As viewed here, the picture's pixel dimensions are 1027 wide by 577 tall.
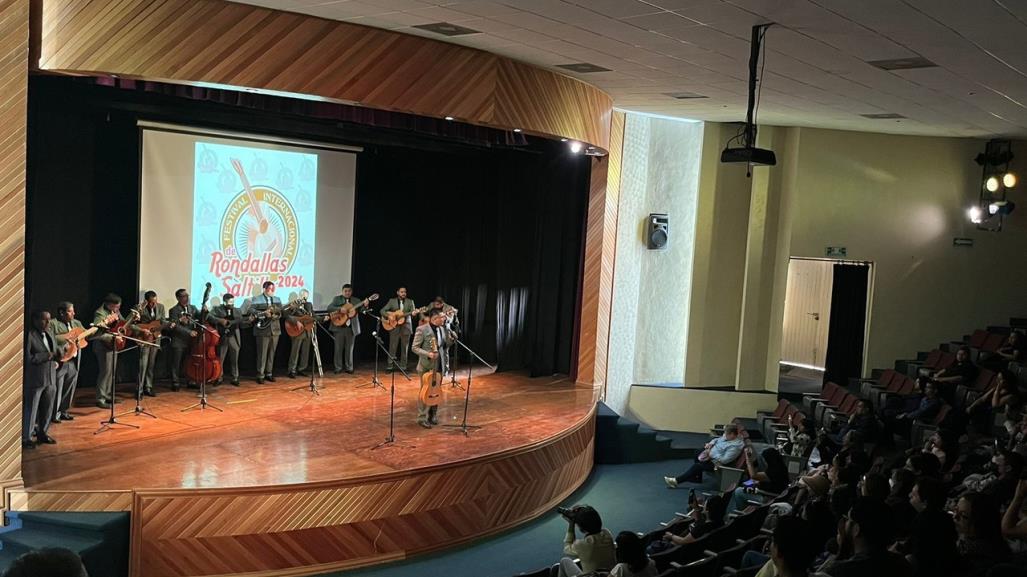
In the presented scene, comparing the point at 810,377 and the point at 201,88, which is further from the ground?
the point at 201,88

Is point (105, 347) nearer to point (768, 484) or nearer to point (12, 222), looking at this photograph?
point (12, 222)

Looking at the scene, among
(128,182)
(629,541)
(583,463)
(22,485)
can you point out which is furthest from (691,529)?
(128,182)

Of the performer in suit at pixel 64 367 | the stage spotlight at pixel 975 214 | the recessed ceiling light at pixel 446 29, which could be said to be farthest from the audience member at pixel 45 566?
the stage spotlight at pixel 975 214

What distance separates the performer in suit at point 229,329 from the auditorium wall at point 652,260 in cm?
489

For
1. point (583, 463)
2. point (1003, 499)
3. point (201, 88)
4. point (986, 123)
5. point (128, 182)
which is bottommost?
point (583, 463)

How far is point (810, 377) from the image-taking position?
14664mm

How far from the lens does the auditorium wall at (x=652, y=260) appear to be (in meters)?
11.9

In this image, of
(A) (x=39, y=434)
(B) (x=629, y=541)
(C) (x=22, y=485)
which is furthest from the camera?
(A) (x=39, y=434)

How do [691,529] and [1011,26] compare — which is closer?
[1011,26]

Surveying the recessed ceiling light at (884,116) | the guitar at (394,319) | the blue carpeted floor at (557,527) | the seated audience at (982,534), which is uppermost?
the recessed ceiling light at (884,116)

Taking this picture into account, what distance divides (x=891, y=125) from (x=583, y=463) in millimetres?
5934

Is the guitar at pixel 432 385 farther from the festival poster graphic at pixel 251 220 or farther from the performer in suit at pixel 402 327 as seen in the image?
the festival poster graphic at pixel 251 220

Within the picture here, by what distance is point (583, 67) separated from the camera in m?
8.45

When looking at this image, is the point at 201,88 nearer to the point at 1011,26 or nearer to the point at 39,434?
the point at 39,434
